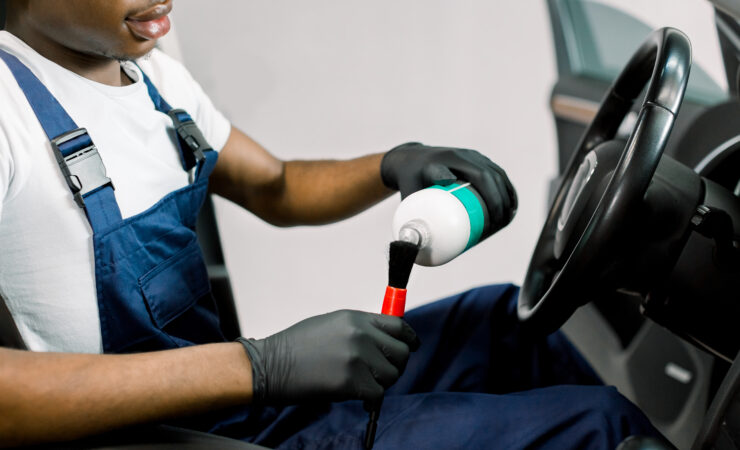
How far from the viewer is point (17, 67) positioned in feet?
2.69

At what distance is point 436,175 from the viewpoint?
1.01 metres

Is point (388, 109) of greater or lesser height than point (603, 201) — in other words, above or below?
below

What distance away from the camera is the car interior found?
780 mm

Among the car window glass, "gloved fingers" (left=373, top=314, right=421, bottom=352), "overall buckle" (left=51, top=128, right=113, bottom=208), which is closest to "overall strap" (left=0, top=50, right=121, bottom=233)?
"overall buckle" (left=51, top=128, right=113, bottom=208)

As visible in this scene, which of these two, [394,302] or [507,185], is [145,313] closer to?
[394,302]

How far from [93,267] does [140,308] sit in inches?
3.0

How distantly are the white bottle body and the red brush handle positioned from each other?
5cm

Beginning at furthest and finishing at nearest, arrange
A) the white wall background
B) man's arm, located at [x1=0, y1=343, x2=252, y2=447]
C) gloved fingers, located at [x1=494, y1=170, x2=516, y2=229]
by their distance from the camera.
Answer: the white wall background < gloved fingers, located at [x1=494, y1=170, x2=516, y2=229] < man's arm, located at [x1=0, y1=343, x2=252, y2=447]

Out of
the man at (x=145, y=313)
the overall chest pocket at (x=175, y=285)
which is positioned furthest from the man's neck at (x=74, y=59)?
the overall chest pocket at (x=175, y=285)

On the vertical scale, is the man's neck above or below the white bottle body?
above

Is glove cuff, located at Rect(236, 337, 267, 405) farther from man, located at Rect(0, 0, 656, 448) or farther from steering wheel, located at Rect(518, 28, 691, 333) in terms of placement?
steering wheel, located at Rect(518, 28, 691, 333)

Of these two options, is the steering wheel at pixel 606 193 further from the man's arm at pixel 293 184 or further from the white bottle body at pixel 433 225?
the man's arm at pixel 293 184

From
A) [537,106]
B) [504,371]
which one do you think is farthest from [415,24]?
[504,371]

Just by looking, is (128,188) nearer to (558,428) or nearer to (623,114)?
(558,428)
